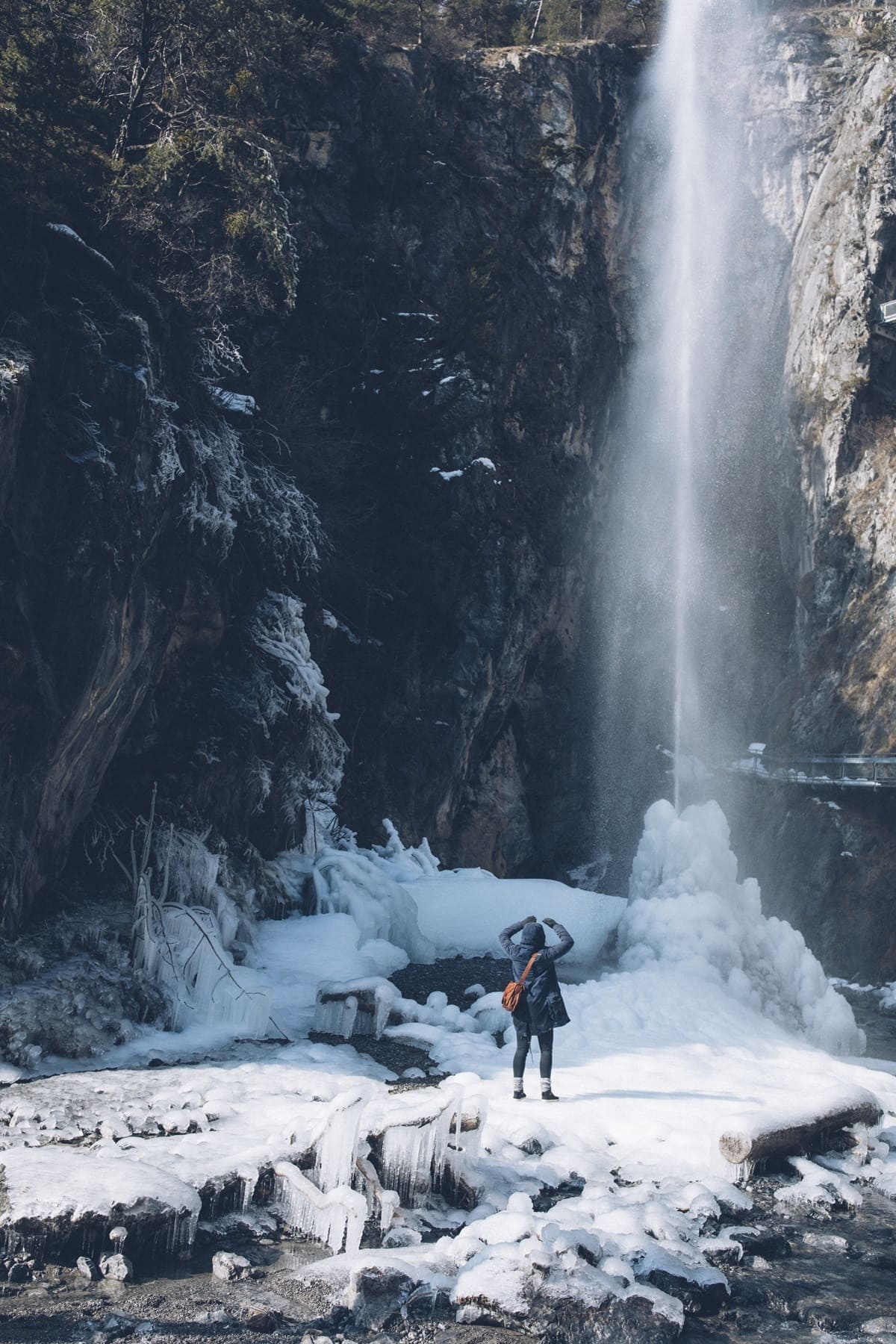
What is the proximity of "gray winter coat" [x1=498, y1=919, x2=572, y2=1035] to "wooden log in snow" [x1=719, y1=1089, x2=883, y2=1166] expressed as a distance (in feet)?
5.71

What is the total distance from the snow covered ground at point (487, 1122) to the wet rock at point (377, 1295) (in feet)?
0.23

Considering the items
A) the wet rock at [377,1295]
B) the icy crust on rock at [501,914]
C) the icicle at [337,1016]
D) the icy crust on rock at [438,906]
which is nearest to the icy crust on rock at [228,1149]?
the wet rock at [377,1295]

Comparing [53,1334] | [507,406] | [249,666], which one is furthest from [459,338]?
[53,1334]

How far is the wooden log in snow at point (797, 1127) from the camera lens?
820 centimetres

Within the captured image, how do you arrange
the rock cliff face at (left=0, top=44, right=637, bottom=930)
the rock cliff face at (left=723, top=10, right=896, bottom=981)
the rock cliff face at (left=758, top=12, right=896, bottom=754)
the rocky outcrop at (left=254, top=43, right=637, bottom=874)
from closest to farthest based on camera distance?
the rock cliff face at (left=0, top=44, right=637, bottom=930) < the rocky outcrop at (left=254, top=43, right=637, bottom=874) < the rock cliff face at (left=723, top=10, right=896, bottom=981) < the rock cliff face at (left=758, top=12, right=896, bottom=754)

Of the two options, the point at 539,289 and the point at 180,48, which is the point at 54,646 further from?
the point at 539,289

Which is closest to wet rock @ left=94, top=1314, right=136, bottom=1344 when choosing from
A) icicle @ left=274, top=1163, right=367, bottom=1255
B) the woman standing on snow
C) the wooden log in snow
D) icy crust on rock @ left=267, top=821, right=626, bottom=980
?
icicle @ left=274, top=1163, right=367, bottom=1255

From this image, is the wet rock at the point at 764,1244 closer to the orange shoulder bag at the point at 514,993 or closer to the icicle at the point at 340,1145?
the icicle at the point at 340,1145

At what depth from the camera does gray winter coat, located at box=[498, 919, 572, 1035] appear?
9.42 metres

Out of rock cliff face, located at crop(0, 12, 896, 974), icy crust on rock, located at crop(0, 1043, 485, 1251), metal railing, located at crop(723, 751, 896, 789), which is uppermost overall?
rock cliff face, located at crop(0, 12, 896, 974)

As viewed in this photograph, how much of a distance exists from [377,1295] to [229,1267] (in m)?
0.90

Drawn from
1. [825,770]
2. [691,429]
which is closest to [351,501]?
[825,770]

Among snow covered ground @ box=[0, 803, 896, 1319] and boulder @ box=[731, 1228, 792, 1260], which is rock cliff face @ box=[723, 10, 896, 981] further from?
boulder @ box=[731, 1228, 792, 1260]

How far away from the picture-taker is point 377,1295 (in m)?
6.04
